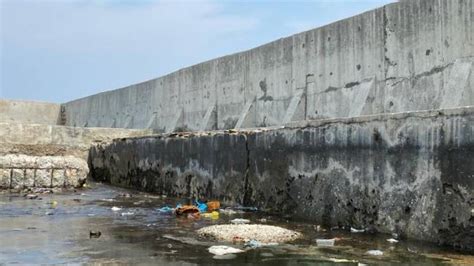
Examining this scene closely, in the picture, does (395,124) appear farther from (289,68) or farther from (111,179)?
(111,179)

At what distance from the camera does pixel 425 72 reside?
23.0 ft

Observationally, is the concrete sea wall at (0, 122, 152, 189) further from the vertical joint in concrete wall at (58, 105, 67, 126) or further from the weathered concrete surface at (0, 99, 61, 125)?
the vertical joint in concrete wall at (58, 105, 67, 126)

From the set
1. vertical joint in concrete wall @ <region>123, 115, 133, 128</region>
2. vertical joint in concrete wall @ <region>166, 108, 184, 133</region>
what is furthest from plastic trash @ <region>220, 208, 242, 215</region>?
vertical joint in concrete wall @ <region>123, 115, 133, 128</region>

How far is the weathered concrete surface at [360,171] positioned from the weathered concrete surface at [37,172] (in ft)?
9.40

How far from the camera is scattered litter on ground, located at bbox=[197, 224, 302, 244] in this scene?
468 centimetres

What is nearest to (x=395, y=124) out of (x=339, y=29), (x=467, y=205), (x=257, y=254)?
(x=467, y=205)

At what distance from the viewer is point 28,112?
23812 mm

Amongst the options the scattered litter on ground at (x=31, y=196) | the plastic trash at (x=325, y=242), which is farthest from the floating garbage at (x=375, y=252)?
the scattered litter on ground at (x=31, y=196)

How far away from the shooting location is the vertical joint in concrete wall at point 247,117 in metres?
10.9

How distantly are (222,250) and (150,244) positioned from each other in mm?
675

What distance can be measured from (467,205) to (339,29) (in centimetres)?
507

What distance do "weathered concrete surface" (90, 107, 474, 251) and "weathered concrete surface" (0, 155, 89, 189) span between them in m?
2.86

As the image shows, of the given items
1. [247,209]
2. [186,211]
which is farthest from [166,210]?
[247,209]

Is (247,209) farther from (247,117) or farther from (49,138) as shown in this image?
(49,138)
